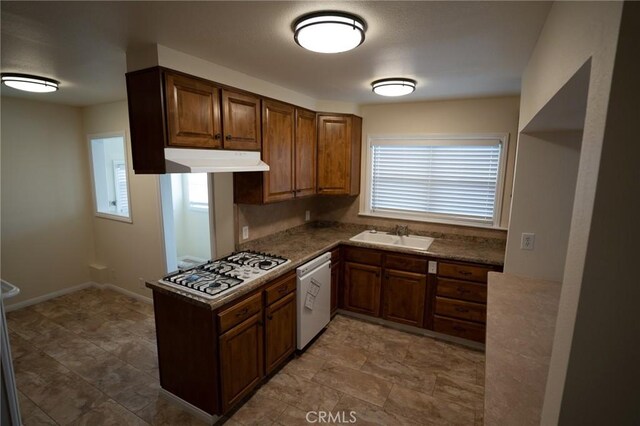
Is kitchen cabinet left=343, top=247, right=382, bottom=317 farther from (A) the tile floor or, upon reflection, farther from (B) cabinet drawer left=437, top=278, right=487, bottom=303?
(B) cabinet drawer left=437, top=278, right=487, bottom=303

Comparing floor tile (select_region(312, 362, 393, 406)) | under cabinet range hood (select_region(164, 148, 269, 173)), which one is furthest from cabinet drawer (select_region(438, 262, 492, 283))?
under cabinet range hood (select_region(164, 148, 269, 173))

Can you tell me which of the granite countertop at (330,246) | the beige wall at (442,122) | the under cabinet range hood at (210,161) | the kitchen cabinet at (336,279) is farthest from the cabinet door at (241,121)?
the beige wall at (442,122)

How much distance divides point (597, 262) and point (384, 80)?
2.33 metres

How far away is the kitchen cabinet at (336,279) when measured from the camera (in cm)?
332

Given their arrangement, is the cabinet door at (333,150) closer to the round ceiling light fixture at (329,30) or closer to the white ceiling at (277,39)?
the white ceiling at (277,39)

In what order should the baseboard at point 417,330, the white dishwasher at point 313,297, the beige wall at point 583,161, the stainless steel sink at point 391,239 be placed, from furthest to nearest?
the stainless steel sink at point 391,239, the baseboard at point 417,330, the white dishwasher at point 313,297, the beige wall at point 583,161

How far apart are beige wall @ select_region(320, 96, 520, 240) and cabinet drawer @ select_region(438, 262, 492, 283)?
65cm

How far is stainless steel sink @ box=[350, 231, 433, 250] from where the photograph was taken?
351 centimetres

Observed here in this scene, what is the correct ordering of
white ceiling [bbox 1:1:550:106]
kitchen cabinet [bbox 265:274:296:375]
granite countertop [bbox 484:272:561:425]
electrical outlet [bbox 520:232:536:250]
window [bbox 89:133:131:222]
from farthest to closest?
window [bbox 89:133:131:222] < kitchen cabinet [bbox 265:274:296:375] < electrical outlet [bbox 520:232:536:250] < white ceiling [bbox 1:1:550:106] < granite countertop [bbox 484:272:561:425]

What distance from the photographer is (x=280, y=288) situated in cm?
246

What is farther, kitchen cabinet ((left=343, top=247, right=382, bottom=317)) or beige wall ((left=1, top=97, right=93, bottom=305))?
beige wall ((left=1, top=97, right=93, bottom=305))

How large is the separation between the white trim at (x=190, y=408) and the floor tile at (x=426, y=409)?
1226 mm

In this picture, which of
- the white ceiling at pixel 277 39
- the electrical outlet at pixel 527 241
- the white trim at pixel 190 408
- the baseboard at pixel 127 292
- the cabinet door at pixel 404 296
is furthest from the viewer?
the baseboard at pixel 127 292

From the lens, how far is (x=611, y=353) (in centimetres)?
60
